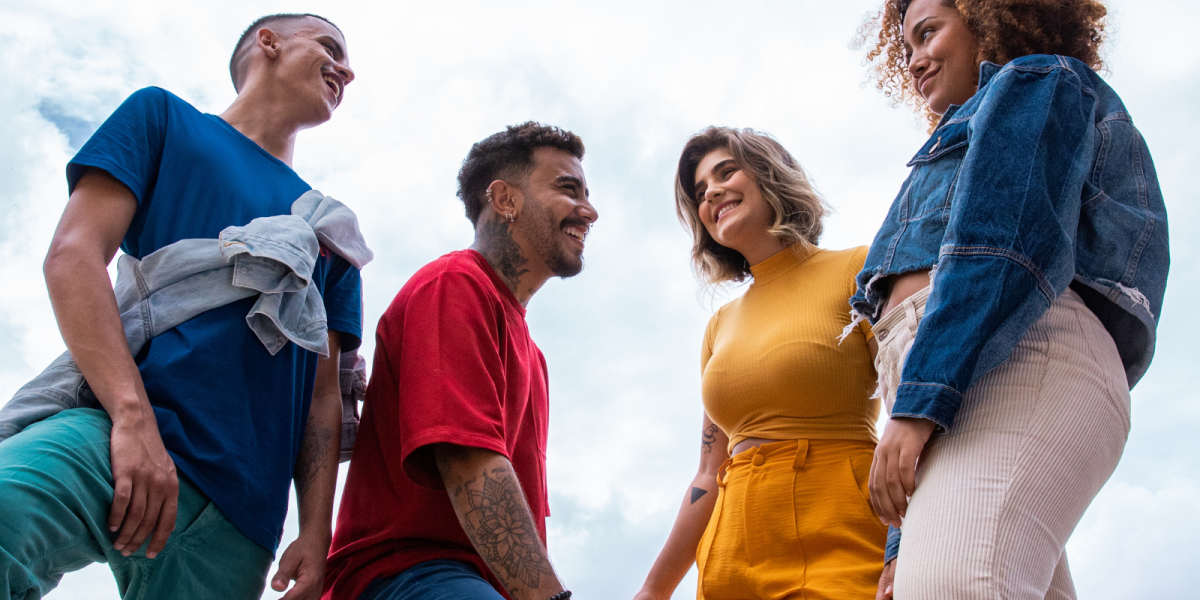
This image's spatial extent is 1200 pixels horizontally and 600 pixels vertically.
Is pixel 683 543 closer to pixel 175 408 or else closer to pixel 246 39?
pixel 175 408

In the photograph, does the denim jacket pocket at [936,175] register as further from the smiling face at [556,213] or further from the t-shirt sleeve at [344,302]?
the t-shirt sleeve at [344,302]

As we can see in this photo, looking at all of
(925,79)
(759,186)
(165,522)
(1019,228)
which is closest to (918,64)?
(925,79)

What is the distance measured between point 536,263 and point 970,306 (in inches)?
83.7

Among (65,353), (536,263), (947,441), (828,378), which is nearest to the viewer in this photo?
(947,441)

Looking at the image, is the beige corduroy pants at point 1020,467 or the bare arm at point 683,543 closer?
the beige corduroy pants at point 1020,467

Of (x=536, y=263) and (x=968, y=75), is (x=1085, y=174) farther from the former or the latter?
(x=536, y=263)

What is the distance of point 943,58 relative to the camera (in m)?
2.63

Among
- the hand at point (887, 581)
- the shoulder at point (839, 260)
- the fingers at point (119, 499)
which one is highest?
the fingers at point (119, 499)

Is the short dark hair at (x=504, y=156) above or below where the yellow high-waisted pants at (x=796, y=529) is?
above

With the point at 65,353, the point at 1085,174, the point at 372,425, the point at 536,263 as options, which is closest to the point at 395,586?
the point at 372,425

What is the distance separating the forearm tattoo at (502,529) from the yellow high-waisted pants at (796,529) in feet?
2.14

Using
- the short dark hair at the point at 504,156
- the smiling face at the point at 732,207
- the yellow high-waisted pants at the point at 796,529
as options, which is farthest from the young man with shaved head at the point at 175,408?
the smiling face at the point at 732,207

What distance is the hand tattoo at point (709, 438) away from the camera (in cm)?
353

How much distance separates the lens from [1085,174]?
2.08 metres
